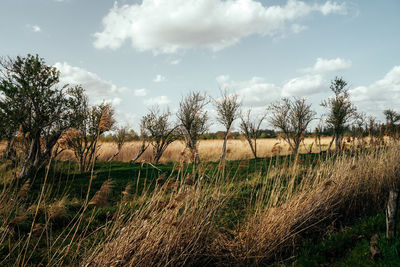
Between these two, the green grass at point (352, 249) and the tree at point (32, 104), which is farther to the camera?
the tree at point (32, 104)

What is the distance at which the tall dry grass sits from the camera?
2711 mm

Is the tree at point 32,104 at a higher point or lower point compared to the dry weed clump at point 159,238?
higher

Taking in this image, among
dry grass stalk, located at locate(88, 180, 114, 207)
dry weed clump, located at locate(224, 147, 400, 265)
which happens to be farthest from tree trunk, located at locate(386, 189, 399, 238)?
dry grass stalk, located at locate(88, 180, 114, 207)

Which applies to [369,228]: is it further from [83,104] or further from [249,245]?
[83,104]

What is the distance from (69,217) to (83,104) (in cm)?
703

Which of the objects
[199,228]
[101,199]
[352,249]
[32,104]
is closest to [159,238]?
[199,228]

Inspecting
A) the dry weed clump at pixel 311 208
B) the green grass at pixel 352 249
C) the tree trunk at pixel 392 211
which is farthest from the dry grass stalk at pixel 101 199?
the tree trunk at pixel 392 211

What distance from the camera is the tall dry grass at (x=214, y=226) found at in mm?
2711

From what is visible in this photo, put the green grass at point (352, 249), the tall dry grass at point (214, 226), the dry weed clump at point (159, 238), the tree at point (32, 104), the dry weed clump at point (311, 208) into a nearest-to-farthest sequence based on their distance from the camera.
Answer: the dry weed clump at point (159, 238) < the tall dry grass at point (214, 226) < the green grass at point (352, 249) < the dry weed clump at point (311, 208) < the tree at point (32, 104)

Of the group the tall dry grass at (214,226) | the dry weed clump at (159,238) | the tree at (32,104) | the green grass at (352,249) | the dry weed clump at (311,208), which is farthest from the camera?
the tree at (32,104)

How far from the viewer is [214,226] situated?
3615 mm

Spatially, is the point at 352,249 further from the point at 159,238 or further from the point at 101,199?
the point at 101,199

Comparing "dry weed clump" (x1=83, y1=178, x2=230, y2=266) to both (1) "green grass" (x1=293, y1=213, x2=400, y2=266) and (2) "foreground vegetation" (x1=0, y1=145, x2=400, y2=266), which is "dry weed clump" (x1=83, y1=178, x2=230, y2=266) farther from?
(1) "green grass" (x1=293, y1=213, x2=400, y2=266)

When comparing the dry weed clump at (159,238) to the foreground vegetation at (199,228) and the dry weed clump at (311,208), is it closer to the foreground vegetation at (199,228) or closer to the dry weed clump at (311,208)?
the foreground vegetation at (199,228)
